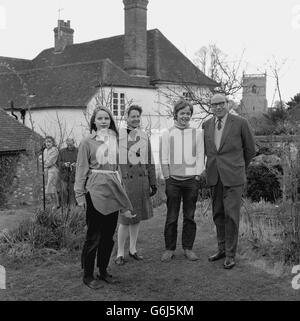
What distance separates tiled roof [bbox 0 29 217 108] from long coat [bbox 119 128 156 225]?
2154 centimetres

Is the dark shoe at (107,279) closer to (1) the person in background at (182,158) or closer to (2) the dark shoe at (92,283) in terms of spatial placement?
(2) the dark shoe at (92,283)

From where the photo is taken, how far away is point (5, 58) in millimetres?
44969

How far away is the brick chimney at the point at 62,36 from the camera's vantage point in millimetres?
42844

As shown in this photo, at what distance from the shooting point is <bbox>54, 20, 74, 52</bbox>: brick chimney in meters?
42.8

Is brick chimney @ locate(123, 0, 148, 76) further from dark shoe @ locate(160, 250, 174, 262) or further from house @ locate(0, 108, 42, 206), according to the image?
dark shoe @ locate(160, 250, 174, 262)

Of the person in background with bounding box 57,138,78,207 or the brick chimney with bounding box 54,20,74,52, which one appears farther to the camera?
the brick chimney with bounding box 54,20,74,52

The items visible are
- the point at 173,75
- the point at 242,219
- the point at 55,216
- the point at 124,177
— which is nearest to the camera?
the point at 124,177

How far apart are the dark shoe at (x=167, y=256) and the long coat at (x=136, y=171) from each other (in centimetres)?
53

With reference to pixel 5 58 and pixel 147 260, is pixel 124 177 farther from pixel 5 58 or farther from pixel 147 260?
pixel 5 58

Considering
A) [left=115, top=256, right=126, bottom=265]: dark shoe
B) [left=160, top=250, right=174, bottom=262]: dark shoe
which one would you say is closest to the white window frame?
[left=160, top=250, right=174, bottom=262]: dark shoe

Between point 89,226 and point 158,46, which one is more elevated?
point 158,46
